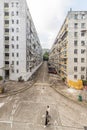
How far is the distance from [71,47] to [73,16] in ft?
28.8

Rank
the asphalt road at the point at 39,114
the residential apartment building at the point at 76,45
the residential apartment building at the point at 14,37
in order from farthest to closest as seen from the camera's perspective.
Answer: the residential apartment building at the point at 14,37, the residential apartment building at the point at 76,45, the asphalt road at the point at 39,114

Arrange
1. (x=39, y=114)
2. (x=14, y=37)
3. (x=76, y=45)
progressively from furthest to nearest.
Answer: (x=14, y=37) → (x=76, y=45) → (x=39, y=114)

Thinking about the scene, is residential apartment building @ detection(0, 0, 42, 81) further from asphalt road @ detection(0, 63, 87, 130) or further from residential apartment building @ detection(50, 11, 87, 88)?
asphalt road @ detection(0, 63, 87, 130)

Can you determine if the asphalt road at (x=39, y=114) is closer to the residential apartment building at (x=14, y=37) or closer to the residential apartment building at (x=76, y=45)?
the residential apartment building at (x=76, y=45)

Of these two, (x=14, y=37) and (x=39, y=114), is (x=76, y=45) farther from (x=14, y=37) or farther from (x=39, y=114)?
(x=39, y=114)

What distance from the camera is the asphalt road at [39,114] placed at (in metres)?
14.2

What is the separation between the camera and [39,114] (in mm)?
17125

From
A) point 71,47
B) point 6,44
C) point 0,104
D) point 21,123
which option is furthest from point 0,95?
point 71,47

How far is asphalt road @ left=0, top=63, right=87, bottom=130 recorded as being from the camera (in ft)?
46.7

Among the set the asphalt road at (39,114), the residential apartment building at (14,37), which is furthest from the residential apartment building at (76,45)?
the asphalt road at (39,114)

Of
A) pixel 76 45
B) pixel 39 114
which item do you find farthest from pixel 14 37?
pixel 39 114

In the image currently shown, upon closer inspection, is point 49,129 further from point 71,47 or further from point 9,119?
point 71,47

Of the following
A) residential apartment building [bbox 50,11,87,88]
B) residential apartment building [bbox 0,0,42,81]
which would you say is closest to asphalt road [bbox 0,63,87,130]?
residential apartment building [bbox 50,11,87,88]

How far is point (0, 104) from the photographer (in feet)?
66.0
